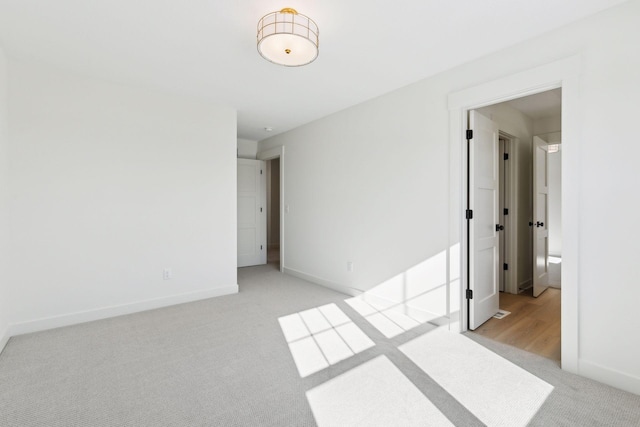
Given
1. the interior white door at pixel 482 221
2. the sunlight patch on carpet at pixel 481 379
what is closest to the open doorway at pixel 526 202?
the interior white door at pixel 482 221

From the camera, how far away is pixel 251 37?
2.38 m

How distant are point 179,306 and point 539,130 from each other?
552 cm

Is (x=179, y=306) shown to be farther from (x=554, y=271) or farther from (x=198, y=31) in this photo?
(x=554, y=271)

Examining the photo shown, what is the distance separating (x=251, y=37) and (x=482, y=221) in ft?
8.73

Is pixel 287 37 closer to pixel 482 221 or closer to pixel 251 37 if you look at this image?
pixel 251 37

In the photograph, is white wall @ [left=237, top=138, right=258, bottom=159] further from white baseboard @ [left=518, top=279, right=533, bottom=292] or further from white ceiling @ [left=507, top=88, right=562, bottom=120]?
white baseboard @ [left=518, top=279, right=533, bottom=292]

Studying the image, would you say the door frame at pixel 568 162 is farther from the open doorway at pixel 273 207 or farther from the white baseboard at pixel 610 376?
the open doorway at pixel 273 207

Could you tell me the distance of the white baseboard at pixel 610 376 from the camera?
1959 mm

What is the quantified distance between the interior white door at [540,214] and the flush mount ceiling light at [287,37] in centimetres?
342

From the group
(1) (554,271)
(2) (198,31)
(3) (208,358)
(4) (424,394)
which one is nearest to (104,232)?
(3) (208,358)

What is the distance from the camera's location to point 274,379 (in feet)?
6.93

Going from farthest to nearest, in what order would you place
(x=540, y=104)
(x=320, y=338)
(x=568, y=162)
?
(x=540, y=104) → (x=320, y=338) → (x=568, y=162)

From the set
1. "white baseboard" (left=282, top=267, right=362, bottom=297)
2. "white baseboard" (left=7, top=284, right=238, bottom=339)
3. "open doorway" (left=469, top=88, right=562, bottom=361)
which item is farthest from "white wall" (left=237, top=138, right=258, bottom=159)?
"open doorway" (left=469, top=88, right=562, bottom=361)

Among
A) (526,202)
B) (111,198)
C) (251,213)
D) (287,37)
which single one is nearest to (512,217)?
(526,202)
